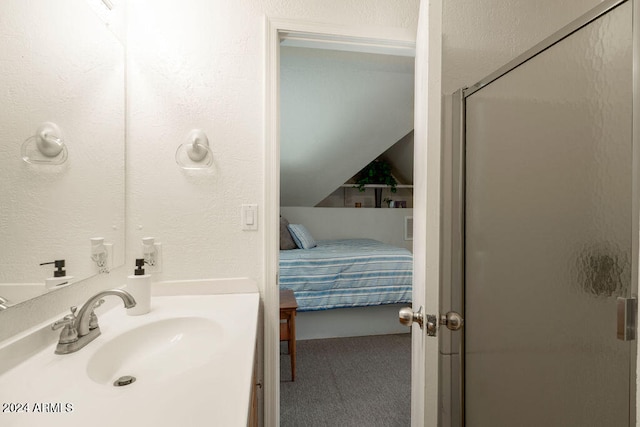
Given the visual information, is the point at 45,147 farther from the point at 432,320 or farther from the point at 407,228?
the point at 407,228

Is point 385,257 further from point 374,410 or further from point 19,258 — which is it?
point 19,258

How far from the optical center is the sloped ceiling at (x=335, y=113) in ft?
8.45

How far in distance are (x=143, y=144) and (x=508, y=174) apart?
1425mm

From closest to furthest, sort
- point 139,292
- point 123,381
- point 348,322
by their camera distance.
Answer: point 123,381 < point 139,292 < point 348,322

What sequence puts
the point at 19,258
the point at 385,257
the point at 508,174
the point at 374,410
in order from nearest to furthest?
1. the point at 19,258
2. the point at 508,174
3. the point at 374,410
4. the point at 385,257

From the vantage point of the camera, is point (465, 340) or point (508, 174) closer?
point (508, 174)

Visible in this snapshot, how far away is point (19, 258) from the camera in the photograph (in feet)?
2.54

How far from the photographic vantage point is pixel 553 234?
0.97 meters

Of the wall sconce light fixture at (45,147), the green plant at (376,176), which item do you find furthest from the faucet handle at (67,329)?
the green plant at (376,176)

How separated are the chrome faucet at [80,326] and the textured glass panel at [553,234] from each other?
125cm

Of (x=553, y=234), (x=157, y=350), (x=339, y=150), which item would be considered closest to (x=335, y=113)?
(x=339, y=150)

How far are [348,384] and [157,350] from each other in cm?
155

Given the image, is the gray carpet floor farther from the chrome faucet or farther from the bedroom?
the chrome faucet

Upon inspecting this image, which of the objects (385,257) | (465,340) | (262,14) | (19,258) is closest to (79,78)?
(19,258)
